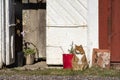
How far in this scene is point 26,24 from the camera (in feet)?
50.5

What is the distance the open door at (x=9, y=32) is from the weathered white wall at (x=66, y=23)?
1.05 metres

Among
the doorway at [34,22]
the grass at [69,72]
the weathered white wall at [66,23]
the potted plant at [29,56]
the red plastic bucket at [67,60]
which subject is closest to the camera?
the grass at [69,72]

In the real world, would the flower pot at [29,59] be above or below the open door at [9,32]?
below

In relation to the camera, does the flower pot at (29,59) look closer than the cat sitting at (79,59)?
No

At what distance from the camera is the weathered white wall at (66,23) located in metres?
13.9

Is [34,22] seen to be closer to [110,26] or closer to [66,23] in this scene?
[66,23]

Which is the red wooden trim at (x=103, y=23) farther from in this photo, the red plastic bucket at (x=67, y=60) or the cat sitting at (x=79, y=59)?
the red plastic bucket at (x=67, y=60)

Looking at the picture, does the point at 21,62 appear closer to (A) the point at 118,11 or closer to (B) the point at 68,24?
(B) the point at 68,24

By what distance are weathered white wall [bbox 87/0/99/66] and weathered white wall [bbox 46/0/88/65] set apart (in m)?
0.13

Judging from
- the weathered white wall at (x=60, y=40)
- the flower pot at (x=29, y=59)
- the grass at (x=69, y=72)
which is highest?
the weathered white wall at (x=60, y=40)

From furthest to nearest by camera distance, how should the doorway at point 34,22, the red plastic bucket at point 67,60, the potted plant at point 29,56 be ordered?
the doorway at point 34,22
the potted plant at point 29,56
the red plastic bucket at point 67,60

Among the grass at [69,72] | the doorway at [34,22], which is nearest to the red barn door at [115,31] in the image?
the grass at [69,72]

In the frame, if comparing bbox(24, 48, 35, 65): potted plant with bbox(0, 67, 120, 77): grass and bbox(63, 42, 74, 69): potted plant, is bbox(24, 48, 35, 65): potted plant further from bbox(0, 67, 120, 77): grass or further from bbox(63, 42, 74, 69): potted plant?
bbox(63, 42, 74, 69): potted plant

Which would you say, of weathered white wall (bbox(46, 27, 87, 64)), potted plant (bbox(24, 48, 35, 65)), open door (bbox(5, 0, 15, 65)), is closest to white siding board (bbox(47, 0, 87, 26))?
weathered white wall (bbox(46, 27, 87, 64))
